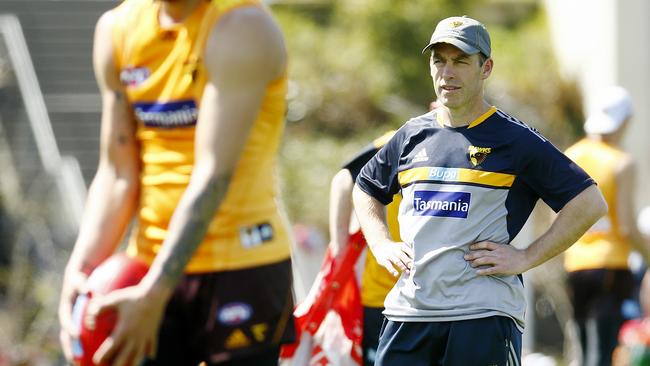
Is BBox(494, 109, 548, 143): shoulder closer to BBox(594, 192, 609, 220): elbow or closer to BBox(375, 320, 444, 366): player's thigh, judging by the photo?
BBox(594, 192, 609, 220): elbow

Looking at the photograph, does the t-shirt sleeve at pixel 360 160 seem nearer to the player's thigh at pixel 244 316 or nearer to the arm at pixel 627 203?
the player's thigh at pixel 244 316

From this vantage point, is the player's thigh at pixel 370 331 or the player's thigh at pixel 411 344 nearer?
the player's thigh at pixel 411 344

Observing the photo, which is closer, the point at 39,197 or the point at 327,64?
the point at 39,197

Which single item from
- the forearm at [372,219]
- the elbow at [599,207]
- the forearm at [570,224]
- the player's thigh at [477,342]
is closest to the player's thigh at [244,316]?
the player's thigh at [477,342]

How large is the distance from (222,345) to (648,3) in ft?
52.4

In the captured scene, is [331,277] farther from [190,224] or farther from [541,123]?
[541,123]

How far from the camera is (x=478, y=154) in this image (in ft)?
15.7

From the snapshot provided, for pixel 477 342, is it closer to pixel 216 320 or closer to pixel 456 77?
pixel 456 77

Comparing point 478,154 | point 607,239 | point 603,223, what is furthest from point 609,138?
point 478,154

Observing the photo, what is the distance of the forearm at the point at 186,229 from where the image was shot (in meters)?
3.92

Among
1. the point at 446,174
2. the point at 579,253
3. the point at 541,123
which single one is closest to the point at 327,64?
the point at 541,123

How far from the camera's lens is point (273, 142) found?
4.37 metres

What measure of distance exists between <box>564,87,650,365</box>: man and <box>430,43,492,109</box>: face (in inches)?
148

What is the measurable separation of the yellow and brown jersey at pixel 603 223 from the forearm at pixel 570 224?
143 inches
